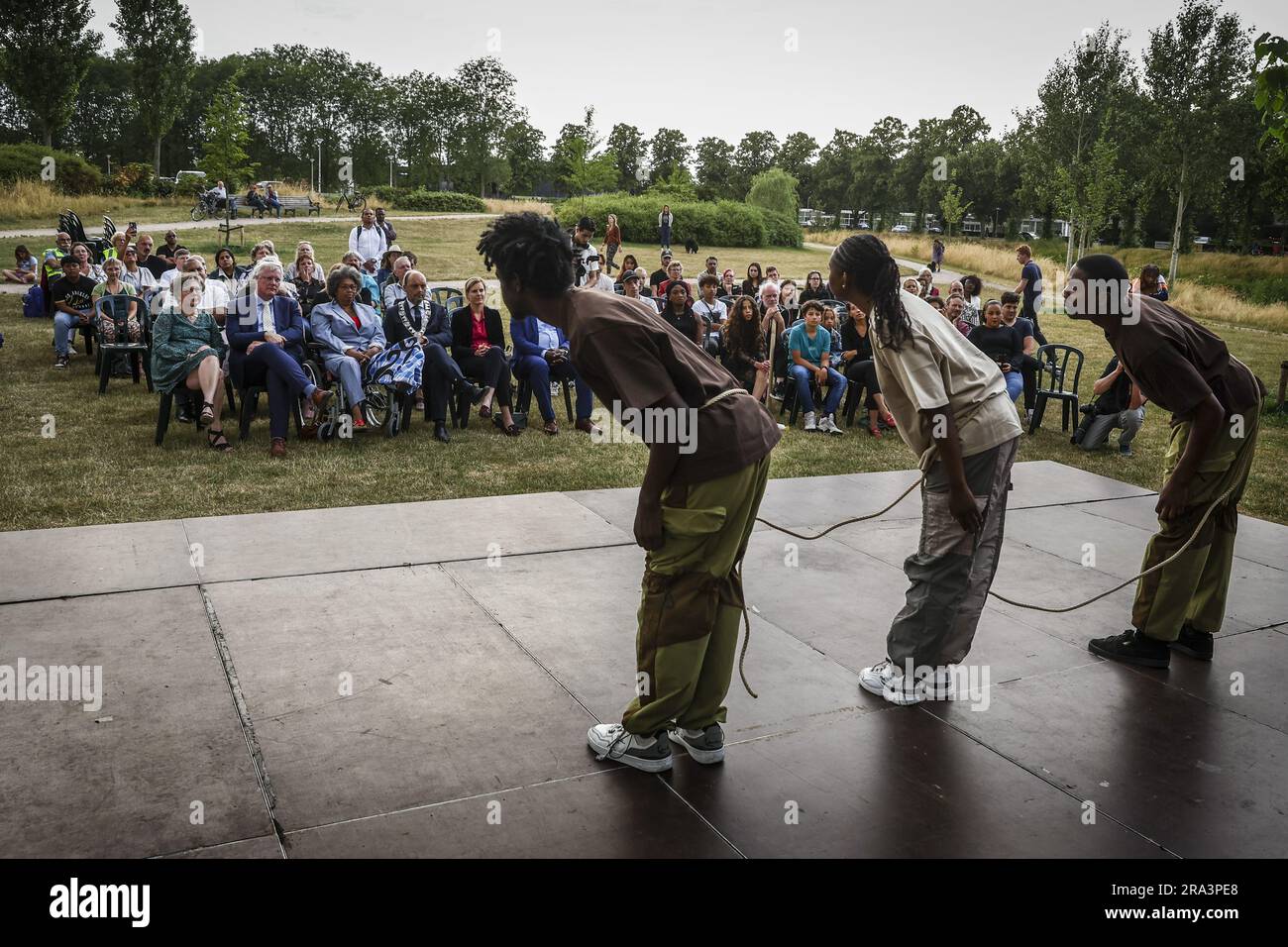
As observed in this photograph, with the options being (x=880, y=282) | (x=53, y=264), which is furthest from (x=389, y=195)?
(x=880, y=282)

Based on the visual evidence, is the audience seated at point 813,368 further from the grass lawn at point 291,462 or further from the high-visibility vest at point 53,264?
the high-visibility vest at point 53,264

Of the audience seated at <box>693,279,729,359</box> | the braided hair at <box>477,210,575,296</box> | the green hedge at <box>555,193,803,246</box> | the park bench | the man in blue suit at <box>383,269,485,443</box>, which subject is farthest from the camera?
the park bench

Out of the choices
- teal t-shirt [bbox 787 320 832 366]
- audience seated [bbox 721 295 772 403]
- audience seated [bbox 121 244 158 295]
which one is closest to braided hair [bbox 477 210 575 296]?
audience seated [bbox 721 295 772 403]

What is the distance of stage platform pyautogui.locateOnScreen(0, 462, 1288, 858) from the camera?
290 centimetres

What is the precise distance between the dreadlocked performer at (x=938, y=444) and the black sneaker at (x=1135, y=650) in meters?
1.03

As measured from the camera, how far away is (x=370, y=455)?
313 inches

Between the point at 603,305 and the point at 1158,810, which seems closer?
the point at 603,305

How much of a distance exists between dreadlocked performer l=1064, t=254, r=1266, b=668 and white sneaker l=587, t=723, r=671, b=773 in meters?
2.17

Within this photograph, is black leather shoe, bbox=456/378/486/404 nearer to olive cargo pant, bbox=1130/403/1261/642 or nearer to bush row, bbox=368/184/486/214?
olive cargo pant, bbox=1130/403/1261/642

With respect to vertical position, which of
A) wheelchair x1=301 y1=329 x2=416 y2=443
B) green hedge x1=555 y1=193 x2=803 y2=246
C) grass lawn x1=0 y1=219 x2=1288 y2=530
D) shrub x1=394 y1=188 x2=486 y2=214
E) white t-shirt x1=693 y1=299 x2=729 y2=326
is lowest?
grass lawn x1=0 y1=219 x2=1288 y2=530

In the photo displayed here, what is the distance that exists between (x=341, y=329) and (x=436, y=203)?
1315 inches
